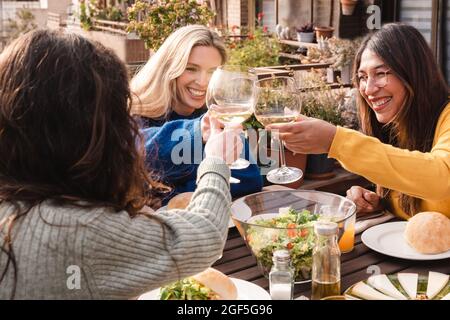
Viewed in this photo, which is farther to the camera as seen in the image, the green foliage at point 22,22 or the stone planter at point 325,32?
the green foliage at point 22,22

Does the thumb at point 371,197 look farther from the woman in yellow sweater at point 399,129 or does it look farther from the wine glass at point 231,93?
the wine glass at point 231,93

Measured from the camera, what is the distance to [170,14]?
18.3ft

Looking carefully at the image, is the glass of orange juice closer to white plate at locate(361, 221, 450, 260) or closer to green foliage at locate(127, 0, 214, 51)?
white plate at locate(361, 221, 450, 260)

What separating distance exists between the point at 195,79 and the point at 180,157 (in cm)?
47

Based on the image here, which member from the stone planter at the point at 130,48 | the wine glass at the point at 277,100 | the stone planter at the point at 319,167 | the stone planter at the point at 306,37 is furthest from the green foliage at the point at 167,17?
the stone planter at the point at 130,48

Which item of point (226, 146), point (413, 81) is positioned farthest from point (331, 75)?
point (226, 146)

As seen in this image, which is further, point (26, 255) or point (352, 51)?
point (352, 51)


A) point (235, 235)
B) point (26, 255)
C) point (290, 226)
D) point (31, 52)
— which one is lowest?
point (235, 235)

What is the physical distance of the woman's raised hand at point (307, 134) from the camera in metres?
1.74

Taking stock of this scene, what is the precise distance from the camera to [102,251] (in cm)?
111

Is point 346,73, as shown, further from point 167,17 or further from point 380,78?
point 380,78
